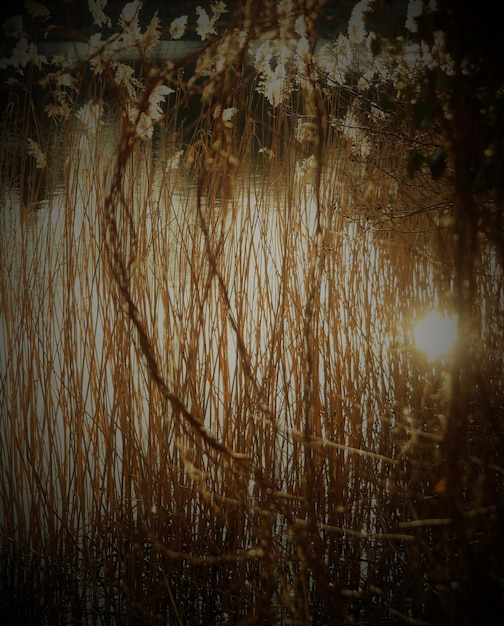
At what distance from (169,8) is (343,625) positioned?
58.8 inches

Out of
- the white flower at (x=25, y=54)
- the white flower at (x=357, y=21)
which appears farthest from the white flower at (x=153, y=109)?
the white flower at (x=357, y=21)

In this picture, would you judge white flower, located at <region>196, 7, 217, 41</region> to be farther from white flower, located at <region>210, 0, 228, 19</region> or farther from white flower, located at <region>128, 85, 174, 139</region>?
white flower, located at <region>128, 85, 174, 139</region>

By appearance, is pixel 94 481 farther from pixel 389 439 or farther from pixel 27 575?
pixel 389 439

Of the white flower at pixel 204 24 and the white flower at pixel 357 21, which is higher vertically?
the white flower at pixel 357 21

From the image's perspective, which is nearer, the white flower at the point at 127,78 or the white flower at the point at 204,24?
the white flower at the point at 204,24

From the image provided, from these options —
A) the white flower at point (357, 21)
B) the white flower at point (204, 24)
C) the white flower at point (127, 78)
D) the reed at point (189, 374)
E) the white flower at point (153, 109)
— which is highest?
the white flower at point (357, 21)

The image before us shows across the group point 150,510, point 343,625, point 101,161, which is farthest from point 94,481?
point 101,161

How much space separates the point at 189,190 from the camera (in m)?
1.49

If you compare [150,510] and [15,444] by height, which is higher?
[15,444]

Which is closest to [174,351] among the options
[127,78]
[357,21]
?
[127,78]

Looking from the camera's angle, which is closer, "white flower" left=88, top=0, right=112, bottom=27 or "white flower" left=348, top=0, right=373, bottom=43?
"white flower" left=88, top=0, right=112, bottom=27

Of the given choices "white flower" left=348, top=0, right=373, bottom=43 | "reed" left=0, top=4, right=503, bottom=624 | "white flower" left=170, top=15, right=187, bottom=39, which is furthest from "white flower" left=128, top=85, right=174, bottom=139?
"white flower" left=348, top=0, right=373, bottom=43

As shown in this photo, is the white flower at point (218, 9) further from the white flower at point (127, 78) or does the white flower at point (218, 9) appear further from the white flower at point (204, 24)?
the white flower at point (127, 78)

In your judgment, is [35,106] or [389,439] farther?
[389,439]
